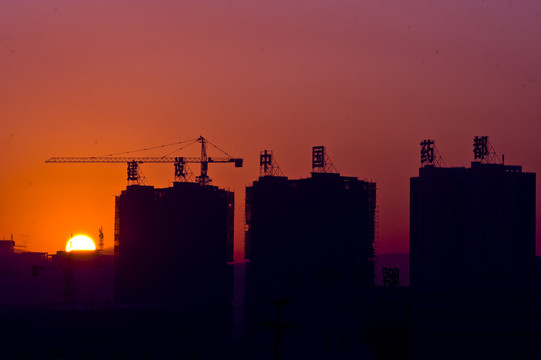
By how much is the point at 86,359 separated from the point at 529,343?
87.1m

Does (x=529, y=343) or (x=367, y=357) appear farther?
(x=529, y=343)

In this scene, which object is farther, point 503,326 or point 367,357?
point 503,326

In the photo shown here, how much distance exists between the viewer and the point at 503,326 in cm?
19988

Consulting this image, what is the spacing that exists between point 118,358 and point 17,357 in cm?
2201

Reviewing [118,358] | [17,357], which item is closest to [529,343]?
[118,358]

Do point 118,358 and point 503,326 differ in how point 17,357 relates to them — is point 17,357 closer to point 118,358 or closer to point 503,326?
point 118,358

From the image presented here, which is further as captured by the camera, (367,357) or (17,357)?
(17,357)

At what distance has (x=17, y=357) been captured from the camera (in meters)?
198

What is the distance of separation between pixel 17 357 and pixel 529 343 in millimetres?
100671

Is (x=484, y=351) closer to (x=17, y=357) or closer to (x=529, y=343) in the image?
(x=529, y=343)

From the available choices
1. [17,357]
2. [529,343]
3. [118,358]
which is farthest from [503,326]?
[17,357]

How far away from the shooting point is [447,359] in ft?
656

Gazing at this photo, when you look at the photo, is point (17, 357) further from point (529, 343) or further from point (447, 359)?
point (529, 343)

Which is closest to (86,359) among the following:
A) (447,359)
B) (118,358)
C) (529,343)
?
(118,358)
